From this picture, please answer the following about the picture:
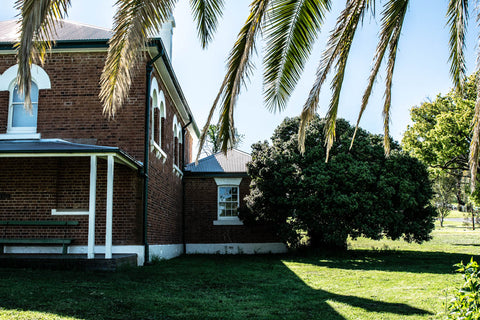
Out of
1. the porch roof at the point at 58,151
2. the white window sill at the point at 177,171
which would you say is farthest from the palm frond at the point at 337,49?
the white window sill at the point at 177,171

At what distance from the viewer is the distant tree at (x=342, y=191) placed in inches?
560

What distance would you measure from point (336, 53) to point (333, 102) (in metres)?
0.62

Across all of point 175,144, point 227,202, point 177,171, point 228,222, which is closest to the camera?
point 177,171

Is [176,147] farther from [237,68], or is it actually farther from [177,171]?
[237,68]

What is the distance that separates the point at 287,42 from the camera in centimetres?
502

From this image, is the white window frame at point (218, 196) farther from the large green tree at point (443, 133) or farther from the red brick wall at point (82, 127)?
the large green tree at point (443, 133)

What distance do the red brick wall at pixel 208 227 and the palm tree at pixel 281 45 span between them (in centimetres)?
1308

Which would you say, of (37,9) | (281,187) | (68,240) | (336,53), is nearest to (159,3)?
(37,9)

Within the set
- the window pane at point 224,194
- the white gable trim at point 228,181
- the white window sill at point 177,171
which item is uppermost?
the white window sill at point 177,171

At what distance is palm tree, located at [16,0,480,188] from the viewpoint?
181 inches

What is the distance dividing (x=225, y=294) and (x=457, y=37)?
17.7 ft

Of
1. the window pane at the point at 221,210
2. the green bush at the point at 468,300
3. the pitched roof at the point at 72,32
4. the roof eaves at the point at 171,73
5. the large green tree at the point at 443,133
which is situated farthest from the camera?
the large green tree at the point at 443,133

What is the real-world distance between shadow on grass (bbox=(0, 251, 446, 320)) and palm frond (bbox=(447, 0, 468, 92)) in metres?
3.40

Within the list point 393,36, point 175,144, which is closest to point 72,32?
point 175,144
